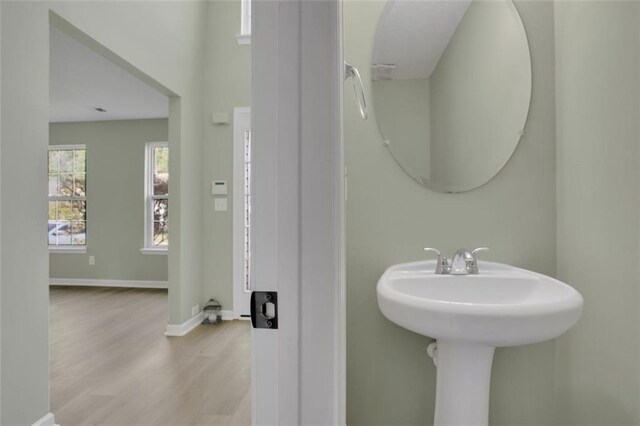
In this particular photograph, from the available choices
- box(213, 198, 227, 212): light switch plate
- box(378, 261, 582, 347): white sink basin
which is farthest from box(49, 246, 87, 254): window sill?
box(378, 261, 582, 347): white sink basin

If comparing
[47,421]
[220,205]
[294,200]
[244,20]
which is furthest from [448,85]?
[244,20]

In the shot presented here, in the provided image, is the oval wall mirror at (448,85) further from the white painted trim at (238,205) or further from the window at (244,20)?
the window at (244,20)

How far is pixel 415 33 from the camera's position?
162 centimetres

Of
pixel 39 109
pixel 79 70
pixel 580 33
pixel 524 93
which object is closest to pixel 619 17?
pixel 580 33

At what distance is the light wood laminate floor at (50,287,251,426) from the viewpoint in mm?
2080

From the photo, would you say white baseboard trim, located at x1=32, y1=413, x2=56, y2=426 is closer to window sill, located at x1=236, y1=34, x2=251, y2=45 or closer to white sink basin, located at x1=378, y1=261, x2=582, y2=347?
white sink basin, located at x1=378, y1=261, x2=582, y2=347

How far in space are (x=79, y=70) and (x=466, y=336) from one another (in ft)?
14.2

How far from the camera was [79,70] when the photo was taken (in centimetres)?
387

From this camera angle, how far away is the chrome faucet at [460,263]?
56.1 inches

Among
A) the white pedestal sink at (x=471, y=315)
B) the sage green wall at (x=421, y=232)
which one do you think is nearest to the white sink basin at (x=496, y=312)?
the white pedestal sink at (x=471, y=315)

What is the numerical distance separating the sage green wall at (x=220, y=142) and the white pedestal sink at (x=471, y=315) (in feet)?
8.40

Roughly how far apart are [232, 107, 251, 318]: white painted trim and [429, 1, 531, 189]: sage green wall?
7.96ft

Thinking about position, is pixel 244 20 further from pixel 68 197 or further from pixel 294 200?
pixel 68 197

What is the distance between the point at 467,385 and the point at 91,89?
15.7 ft
